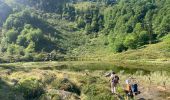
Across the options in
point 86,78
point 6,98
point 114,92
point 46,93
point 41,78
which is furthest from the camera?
point 86,78

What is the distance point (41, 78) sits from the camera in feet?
144

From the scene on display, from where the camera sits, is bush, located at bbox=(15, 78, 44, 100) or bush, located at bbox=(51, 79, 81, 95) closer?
→ bush, located at bbox=(15, 78, 44, 100)

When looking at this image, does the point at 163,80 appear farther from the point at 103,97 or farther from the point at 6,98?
the point at 6,98

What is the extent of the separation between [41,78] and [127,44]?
520ft

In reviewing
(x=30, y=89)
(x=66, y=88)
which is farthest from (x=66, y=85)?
(x=30, y=89)

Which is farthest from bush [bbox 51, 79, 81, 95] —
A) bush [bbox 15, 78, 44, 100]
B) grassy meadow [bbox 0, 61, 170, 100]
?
bush [bbox 15, 78, 44, 100]

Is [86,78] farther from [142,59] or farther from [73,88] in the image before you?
[142,59]

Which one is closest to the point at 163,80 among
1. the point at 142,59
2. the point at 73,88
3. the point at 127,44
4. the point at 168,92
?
the point at 168,92

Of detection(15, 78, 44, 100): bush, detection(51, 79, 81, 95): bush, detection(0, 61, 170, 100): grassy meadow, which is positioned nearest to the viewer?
A: detection(0, 61, 170, 100): grassy meadow

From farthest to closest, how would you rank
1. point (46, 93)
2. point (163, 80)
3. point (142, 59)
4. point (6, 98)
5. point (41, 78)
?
point (142, 59) < point (163, 80) < point (41, 78) < point (46, 93) < point (6, 98)

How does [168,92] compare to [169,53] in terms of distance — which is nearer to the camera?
[168,92]

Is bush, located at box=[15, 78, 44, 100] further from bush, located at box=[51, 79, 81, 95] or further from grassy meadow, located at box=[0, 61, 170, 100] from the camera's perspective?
bush, located at box=[51, 79, 81, 95]

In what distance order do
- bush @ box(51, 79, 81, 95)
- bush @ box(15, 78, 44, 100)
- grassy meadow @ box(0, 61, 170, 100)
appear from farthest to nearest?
bush @ box(51, 79, 81, 95)
bush @ box(15, 78, 44, 100)
grassy meadow @ box(0, 61, 170, 100)

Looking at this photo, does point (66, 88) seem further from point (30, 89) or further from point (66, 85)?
point (30, 89)
